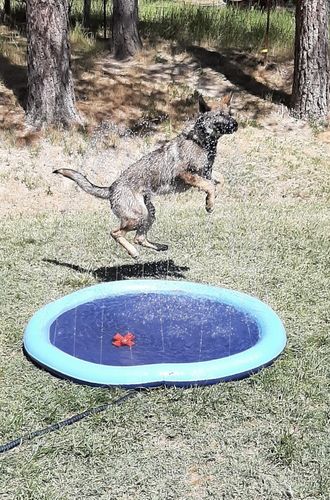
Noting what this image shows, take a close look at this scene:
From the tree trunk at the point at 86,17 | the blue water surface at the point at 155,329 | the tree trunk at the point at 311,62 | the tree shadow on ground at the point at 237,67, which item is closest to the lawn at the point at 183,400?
the blue water surface at the point at 155,329

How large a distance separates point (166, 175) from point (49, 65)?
19.1 ft

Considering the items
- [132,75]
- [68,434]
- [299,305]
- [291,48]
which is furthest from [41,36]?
[68,434]

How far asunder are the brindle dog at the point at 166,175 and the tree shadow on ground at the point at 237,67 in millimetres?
6927

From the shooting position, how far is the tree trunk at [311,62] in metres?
11.8

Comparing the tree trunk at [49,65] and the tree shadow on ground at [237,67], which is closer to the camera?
the tree trunk at [49,65]

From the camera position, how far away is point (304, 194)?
10711mm

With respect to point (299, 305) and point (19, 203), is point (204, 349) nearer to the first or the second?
point (299, 305)

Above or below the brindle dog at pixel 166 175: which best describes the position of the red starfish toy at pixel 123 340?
below

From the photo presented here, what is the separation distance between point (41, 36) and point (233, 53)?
4.70m

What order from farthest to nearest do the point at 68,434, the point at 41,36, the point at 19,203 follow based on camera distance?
the point at 41,36, the point at 19,203, the point at 68,434

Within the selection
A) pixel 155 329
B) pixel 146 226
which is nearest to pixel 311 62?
pixel 146 226

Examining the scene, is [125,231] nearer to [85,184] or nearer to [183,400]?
[85,184]

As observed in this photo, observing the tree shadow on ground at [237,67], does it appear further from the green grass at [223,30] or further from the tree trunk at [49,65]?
the tree trunk at [49,65]

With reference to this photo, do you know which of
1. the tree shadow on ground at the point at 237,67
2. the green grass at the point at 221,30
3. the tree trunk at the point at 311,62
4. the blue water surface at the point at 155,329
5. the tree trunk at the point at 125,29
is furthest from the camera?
the green grass at the point at 221,30
